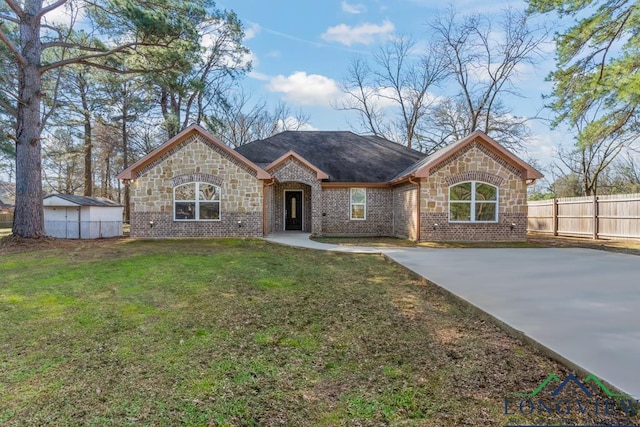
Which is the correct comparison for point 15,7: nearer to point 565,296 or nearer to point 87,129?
point 87,129

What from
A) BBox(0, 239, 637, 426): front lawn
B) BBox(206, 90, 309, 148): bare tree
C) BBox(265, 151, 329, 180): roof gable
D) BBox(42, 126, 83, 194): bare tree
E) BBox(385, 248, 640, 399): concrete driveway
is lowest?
BBox(0, 239, 637, 426): front lawn

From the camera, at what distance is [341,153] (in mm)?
20109

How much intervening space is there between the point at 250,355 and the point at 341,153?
17.2 m

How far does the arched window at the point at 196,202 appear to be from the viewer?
15078mm

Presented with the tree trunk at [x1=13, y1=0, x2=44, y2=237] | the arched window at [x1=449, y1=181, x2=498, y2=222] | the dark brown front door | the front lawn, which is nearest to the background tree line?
the tree trunk at [x1=13, y1=0, x2=44, y2=237]

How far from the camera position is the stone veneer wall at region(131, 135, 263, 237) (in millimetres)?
14953

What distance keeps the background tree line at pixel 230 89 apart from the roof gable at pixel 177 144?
1.81m

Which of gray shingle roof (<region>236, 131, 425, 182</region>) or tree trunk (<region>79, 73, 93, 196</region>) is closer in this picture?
gray shingle roof (<region>236, 131, 425, 182</region>)

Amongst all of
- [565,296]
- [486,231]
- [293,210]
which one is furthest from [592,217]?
[293,210]

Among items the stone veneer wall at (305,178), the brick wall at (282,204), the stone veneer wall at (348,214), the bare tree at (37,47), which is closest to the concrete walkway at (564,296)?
the stone veneer wall at (305,178)

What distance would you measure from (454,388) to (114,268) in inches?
315

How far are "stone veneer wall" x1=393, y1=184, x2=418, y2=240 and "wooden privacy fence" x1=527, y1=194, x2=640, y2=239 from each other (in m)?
9.00

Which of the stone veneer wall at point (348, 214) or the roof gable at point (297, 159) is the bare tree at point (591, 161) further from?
the roof gable at point (297, 159)

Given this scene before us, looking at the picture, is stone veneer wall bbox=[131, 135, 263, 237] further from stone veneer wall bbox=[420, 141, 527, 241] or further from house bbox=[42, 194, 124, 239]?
stone veneer wall bbox=[420, 141, 527, 241]
